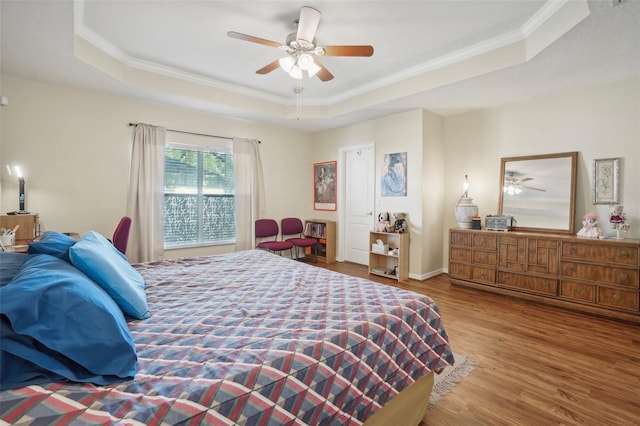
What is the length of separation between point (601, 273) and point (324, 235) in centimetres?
390

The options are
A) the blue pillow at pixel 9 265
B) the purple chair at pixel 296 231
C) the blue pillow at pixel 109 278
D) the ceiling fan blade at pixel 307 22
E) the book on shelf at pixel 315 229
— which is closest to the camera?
the blue pillow at pixel 9 265

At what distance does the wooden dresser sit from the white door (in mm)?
1546

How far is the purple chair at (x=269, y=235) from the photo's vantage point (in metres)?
4.72

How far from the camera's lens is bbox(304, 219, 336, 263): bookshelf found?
5535 millimetres

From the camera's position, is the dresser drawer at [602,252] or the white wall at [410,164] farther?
the white wall at [410,164]

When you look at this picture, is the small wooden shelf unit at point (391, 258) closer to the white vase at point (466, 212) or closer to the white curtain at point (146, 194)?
the white vase at point (466, 212)

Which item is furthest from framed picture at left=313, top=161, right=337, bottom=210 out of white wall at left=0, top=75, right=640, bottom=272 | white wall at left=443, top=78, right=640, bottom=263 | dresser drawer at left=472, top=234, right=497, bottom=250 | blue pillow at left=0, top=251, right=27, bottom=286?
blue pillow at left=0, top=251, right=27, bottom=286

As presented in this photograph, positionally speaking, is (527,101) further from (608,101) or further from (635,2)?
(635,2)

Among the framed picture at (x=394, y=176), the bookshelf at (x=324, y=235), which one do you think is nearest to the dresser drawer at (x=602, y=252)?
the framed picture at (x=394, y=176)

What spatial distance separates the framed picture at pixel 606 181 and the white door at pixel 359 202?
2.91 m

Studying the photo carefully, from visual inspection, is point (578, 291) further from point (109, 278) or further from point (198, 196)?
point (198, 196)

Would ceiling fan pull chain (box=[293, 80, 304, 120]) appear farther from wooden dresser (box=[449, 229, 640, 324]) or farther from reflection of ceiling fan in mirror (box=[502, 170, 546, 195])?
reflection of ceiling fan in mirror (box=[502, 170, 546, 195])

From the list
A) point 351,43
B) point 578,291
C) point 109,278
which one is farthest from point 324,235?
point 109,278

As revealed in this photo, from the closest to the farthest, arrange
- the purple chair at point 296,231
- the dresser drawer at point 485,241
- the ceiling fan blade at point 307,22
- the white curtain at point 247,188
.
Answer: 1. the ceiling fan blade at point 307,22
2. the dresser drawer at point 485,241
3. the white curtain at point 247,188
4. the purple chair at point 296,231
